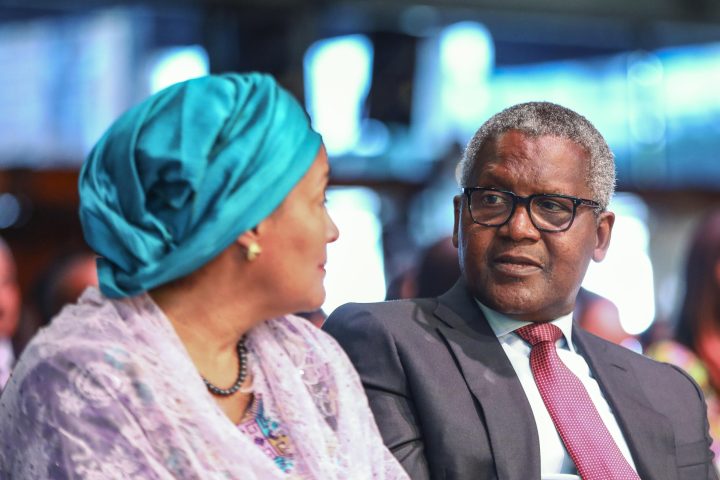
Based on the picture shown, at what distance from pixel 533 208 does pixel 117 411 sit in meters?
0.89

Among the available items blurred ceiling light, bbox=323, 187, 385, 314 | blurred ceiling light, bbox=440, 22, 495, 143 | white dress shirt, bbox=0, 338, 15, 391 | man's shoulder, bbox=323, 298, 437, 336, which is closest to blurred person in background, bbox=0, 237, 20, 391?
white dress shirt, bbox=0, 338, 15, 391

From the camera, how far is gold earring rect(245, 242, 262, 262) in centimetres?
161

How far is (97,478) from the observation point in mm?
1438

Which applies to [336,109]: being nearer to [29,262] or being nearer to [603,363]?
[29,262]

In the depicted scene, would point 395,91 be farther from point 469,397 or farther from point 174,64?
point 469,397

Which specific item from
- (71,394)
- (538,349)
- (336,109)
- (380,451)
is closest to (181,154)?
(71,394)

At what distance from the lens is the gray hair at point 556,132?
2043 millimetres

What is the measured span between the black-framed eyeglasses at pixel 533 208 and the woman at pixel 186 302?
0.40m

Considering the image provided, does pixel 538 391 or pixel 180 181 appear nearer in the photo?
pixel 180 181

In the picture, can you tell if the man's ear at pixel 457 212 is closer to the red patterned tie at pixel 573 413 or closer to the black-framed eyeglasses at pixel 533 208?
the black-framed eyeglasses at pixel 533 208

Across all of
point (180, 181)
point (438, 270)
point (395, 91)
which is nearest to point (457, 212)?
point (180, 181)

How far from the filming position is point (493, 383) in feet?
6.51

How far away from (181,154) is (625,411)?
3.39 ft

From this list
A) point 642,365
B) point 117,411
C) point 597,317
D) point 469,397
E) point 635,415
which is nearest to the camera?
point 117,411
